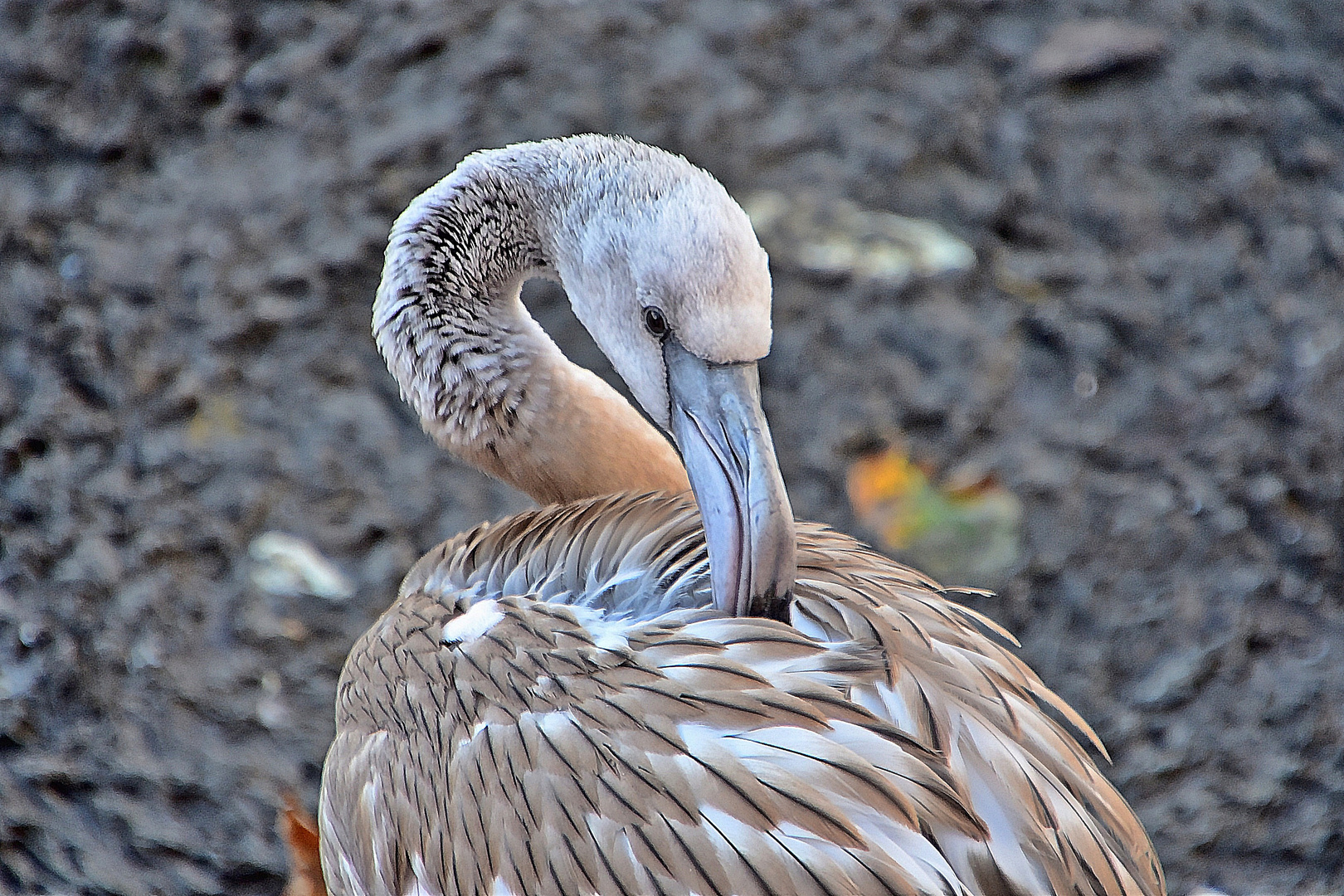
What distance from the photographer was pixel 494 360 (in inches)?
77.5

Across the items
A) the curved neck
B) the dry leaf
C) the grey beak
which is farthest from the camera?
the dry leaf

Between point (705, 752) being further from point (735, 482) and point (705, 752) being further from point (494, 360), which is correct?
point (494, 360)

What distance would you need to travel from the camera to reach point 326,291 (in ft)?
10.0

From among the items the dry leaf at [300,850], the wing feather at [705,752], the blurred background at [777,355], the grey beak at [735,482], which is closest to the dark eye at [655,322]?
the grey beak at [735,482]

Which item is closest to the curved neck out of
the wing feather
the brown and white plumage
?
the brown and white plumage

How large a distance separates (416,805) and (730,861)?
48 cm

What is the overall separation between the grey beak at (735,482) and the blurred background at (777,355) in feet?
4.05

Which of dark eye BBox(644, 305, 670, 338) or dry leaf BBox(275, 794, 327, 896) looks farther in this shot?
dry leaf BBox(275, 794, 327, 896)

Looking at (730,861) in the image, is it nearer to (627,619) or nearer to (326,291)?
(627,619)

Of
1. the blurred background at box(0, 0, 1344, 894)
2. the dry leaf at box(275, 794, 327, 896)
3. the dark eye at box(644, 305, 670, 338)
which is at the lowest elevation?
the dry leaf at box(275, 794, 327, 896)

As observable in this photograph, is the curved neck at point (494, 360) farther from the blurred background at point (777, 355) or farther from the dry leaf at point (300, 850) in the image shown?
the dry leaf at point (300, 850)

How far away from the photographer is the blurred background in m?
2.59

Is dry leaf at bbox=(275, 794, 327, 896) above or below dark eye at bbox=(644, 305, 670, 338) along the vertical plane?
below

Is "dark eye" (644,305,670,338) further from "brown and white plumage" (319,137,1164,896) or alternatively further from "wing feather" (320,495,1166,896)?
"wing feather" (320,495,1166,896)
